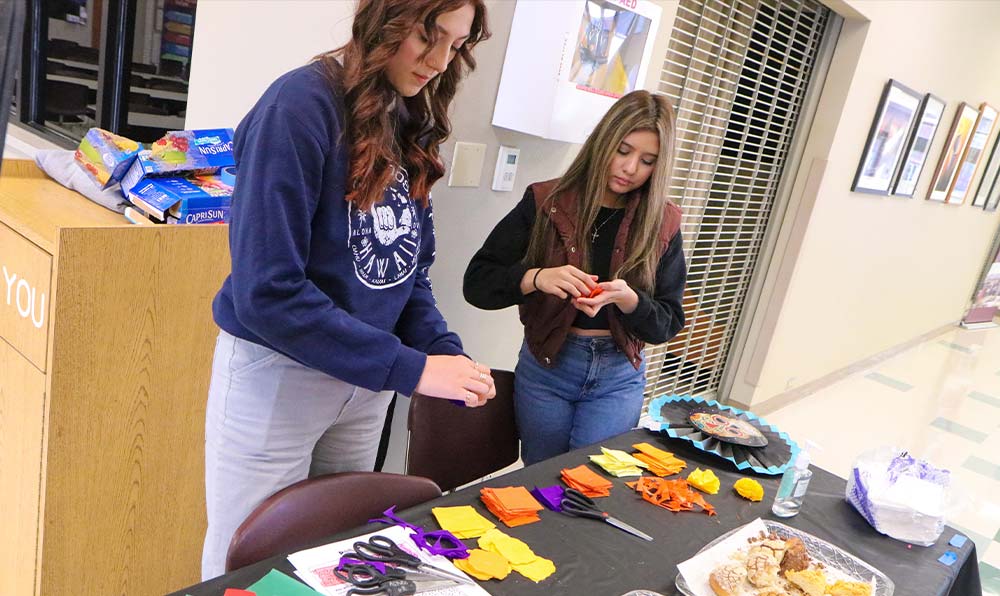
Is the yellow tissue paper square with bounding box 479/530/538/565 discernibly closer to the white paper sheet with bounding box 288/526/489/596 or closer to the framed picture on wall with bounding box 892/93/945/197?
the white paper sheet with bounding box 288/526/489/596

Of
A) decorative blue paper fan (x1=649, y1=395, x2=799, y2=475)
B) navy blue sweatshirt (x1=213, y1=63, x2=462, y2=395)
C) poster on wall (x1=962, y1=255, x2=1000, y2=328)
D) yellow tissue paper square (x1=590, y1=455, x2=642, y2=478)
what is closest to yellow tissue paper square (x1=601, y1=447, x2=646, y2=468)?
yellow tissue paper square (x1=590, y1=455, x2=642, y2=478)

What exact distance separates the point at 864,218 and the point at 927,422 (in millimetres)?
1517

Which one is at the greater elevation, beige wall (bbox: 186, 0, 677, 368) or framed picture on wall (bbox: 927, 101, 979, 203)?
framed picture on wall (bbox: 927, 101, 979, 203)

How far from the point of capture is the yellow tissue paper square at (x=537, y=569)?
1091mm

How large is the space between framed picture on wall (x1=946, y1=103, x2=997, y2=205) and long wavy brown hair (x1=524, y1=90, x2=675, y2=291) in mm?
5824

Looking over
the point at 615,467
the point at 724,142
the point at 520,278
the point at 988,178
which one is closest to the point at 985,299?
the point at 988,178

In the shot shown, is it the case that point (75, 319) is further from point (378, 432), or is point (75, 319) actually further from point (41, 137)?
point (41, 137)

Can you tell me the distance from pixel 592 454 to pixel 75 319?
3.78 feet

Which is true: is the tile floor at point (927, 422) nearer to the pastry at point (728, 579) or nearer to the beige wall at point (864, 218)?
the beige wall at point (864, 218)

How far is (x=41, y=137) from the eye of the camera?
3.34 meters

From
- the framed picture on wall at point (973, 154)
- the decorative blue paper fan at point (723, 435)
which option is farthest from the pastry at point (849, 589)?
the framed picture on wall at point (973, 154)

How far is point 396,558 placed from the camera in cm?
102

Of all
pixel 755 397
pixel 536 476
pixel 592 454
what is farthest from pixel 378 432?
pixel 755 397

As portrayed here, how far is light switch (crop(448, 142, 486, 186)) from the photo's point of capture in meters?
2.08
